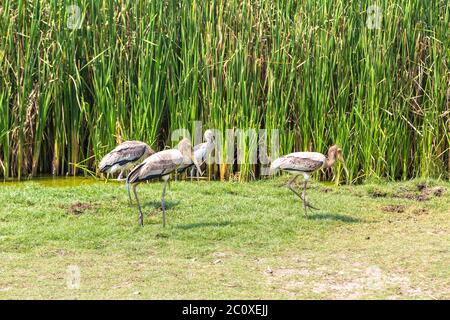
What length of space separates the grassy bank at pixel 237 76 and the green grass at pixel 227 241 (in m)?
0.57

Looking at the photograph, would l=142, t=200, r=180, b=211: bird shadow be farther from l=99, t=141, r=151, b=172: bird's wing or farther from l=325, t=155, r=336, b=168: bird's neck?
l=325, t=155, r=336, b=168: bird's neck

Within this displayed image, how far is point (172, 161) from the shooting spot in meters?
8.44

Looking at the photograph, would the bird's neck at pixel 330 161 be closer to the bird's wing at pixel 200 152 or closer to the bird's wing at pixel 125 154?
the bird's wing at pixel 200 152

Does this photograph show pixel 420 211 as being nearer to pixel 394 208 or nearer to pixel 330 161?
pixel 394 208

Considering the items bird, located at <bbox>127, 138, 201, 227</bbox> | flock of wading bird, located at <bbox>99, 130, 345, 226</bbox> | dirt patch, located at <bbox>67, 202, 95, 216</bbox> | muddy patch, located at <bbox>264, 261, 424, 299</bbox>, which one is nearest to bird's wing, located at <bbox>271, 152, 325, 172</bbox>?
flock of wading bird, located at <bbox>99, 130, 345, 226</bbox>

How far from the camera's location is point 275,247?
7.79 m

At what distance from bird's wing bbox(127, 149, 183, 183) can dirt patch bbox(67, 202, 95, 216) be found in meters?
0.67

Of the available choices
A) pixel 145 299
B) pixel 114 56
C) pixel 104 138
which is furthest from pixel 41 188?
pixel 145 299

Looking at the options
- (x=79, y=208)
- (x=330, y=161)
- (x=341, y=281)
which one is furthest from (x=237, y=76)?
(x=341, y=281)

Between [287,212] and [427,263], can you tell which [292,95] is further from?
[427,263]

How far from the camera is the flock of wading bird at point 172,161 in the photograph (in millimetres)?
8398

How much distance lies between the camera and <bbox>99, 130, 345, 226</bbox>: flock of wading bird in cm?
840

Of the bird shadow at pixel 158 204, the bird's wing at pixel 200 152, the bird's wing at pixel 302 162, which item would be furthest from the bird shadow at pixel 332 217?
the bird's wing at pixel 200 152

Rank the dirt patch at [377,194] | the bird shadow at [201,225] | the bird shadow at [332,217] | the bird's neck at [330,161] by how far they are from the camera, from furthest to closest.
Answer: the dirt patch at [377,194] → the bird's neck at [330,161] → the bird shadow at [332,217] → the bird shadow at [201,225]
